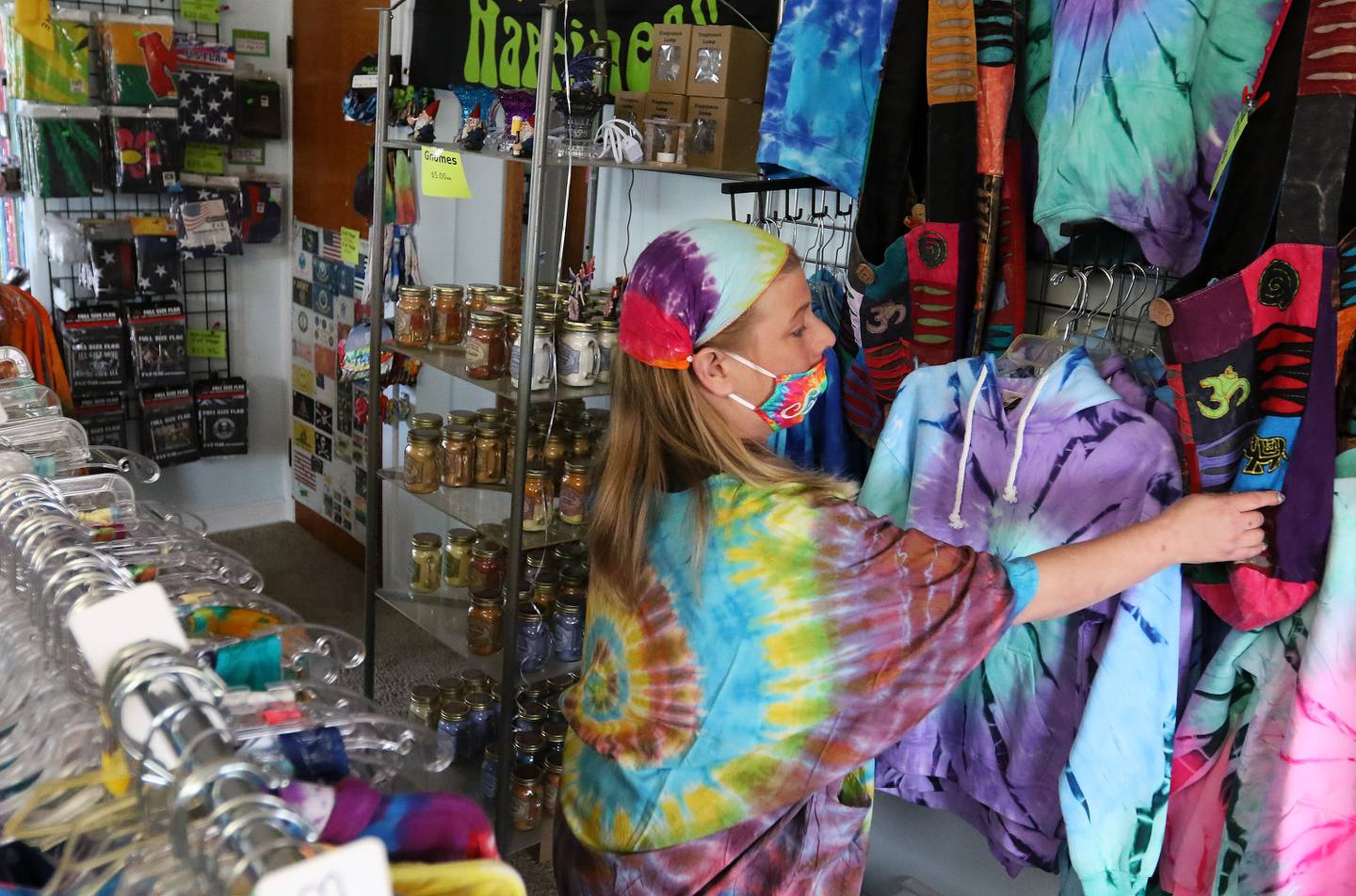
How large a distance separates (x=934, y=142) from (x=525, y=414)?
1019 millimetres

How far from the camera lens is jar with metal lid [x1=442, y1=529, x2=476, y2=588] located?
2701 millimetres

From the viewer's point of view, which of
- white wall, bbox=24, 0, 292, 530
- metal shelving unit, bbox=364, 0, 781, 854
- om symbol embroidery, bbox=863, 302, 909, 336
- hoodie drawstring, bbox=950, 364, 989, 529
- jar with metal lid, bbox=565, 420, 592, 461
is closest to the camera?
hoodie drawstring, bbox=950, 364, 989, 529

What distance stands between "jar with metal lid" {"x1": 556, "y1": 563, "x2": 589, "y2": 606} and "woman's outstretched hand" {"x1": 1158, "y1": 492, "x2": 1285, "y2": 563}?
1.50m

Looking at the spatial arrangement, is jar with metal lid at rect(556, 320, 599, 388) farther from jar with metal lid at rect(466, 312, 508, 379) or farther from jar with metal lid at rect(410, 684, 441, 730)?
jar with metal lid at rect(410, 684, 441, 730)

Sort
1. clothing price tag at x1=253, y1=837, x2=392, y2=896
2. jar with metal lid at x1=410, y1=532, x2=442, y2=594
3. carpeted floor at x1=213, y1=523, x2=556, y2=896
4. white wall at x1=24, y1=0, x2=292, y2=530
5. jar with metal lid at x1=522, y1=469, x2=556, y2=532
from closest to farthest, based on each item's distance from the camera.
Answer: clothing price tag at x1=253, y1=837, x2=392, y2=896
jar with metal lid at x1=522, y1=469, x2=556, y2=532
jar with metal lid at x1=410, y1=532, x2=442, y2=594
carpeted floor at x1=213, y1=523, x2=556, y2=896
white wall at x1=24, y1=0, x2=292, y2=530

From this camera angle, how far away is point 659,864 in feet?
4.60

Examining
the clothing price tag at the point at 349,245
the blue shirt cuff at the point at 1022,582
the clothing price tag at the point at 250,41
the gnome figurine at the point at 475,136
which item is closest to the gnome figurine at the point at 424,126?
the gnome figurine at the point at 475,136

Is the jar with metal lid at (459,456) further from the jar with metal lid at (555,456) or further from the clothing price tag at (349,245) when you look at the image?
the clothing price tag at (349,245)

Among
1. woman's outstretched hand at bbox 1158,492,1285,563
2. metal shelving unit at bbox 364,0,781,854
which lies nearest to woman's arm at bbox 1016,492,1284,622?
woman's outstretched hand at bbox 1158,492,1285,563

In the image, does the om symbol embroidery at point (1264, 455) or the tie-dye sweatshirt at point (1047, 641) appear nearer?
the om symbol embroidery at point (1264, 455)

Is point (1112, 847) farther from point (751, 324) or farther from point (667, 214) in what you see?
point (667, 214)

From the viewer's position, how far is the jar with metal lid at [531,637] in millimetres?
2555

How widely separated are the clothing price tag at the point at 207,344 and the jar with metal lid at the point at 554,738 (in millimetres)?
2591

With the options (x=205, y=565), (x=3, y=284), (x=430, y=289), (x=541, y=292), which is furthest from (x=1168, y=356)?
(x=3, y=284)
